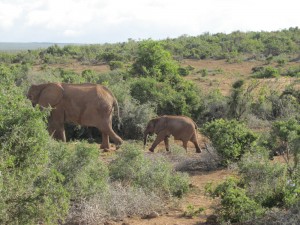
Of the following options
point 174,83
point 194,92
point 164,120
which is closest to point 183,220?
point 164,120

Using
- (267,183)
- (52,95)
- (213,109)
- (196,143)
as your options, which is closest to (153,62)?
(213,109)

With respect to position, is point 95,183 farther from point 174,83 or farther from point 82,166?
point 174,83

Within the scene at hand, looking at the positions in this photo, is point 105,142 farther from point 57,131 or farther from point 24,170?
point 24,170

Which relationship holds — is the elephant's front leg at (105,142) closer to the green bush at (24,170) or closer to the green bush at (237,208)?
the green bush at (237,208)

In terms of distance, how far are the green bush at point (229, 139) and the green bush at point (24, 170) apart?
551 centimetres

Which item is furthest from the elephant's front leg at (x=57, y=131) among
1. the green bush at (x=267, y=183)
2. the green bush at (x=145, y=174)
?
the green bush at (x=267, y=183)

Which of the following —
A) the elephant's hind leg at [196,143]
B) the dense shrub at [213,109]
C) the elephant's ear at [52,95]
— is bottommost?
the elephant's hind leg at [196,143]

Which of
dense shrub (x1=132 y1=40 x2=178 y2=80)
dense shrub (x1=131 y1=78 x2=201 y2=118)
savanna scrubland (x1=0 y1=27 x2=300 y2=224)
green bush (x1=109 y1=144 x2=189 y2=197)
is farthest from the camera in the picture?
dense shrub (x1=132 y1=40 x2=178 y2=80)

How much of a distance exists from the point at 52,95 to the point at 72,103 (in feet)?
1.95

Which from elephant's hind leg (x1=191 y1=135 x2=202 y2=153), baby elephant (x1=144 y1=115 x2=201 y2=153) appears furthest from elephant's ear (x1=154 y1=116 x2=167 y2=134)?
elephant's hind leg (x1=191 y1=135 x2=202 y2=153)

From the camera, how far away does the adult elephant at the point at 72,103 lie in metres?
13.8

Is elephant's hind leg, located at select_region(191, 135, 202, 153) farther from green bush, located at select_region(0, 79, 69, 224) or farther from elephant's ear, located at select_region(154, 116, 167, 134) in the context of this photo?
green bush, located at select_region(0, 79, 69, 224)

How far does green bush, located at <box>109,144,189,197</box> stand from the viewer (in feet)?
28.4

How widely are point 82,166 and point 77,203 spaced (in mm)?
594
